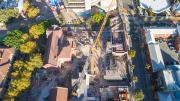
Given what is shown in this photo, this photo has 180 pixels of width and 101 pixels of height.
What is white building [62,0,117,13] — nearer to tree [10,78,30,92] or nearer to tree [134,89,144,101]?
tree [10,78,30,92]

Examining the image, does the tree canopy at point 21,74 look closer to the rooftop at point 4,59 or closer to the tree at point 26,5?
the rooftop at point 4,59

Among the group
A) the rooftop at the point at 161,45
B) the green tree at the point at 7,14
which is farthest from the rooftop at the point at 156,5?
the green tree at the point at 7,14

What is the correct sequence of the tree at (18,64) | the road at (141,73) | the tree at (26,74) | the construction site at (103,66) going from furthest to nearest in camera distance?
the tree at (18,64)
the road at (141,73)
the tree at (26,74)
the construction site at (103,66)

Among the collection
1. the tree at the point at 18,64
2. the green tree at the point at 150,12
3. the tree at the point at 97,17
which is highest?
the green tree at the point at 150,12

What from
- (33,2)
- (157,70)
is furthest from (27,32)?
(157,70)

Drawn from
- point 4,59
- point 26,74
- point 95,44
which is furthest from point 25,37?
point 95,44

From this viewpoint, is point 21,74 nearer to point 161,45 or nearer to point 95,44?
point 95,44

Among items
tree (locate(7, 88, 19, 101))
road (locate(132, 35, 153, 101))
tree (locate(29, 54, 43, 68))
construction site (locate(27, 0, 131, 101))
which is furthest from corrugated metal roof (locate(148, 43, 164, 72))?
tree (locate(7, 88, 19, 101))
